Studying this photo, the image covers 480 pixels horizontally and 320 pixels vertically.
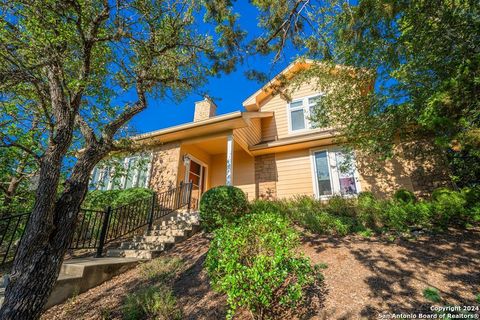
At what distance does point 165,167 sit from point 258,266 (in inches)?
308

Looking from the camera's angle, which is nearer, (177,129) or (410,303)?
(410,303)

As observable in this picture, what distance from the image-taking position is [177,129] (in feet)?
29.7

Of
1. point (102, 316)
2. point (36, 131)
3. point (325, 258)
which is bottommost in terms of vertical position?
point (102, 316)

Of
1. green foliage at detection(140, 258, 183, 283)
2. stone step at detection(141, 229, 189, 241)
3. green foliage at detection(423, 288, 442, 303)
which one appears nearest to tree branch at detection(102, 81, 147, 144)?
green foliage at detection(140, 258, 183, 283)

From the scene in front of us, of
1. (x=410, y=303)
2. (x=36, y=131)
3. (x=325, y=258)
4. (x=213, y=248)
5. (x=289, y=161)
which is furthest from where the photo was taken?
(x=289, y=161)

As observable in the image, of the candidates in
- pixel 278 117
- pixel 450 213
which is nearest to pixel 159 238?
pixel 450 213

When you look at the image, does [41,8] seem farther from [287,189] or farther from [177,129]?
[287,189]

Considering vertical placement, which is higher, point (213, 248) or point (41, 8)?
point (41, 8)

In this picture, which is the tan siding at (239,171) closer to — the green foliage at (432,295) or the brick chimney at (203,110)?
the brick chimney at (203,110)

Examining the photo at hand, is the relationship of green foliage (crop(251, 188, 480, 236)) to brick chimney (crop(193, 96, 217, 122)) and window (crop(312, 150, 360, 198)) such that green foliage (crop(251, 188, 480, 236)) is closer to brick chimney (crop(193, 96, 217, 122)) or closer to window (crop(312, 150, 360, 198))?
window (crop(312, 150, 360, 198))

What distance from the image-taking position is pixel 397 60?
5719 millimetres

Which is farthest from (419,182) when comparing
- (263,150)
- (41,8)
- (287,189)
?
(41,8)

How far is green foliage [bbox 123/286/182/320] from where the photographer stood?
309 cm

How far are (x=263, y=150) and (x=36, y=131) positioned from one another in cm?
771
